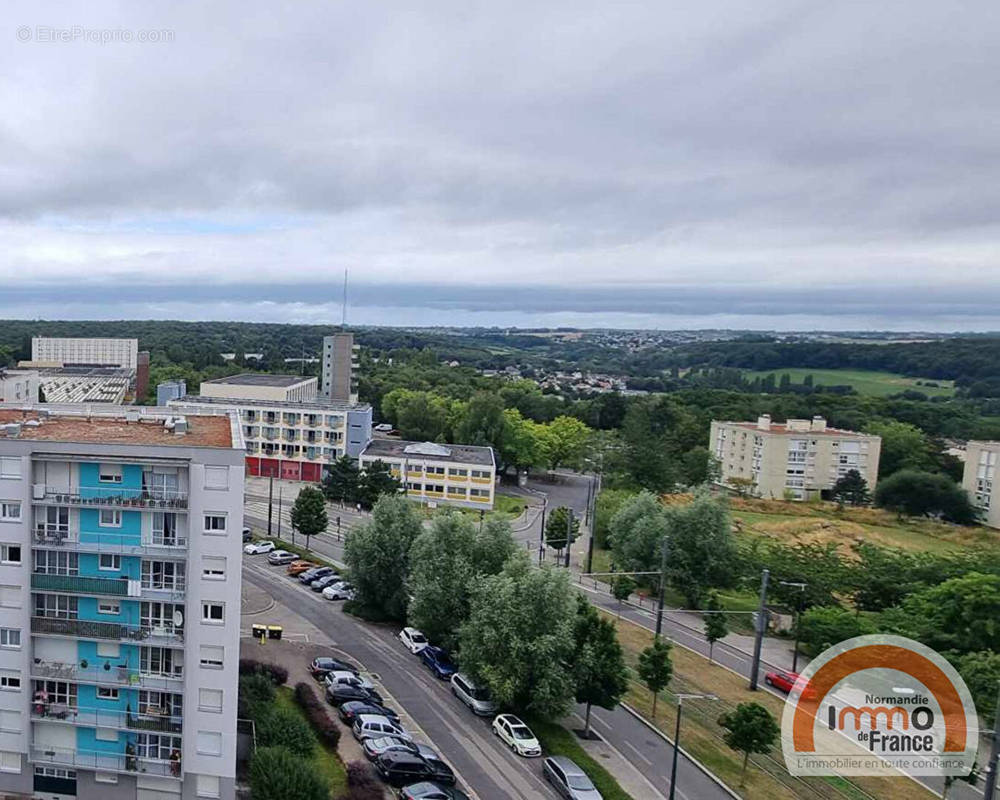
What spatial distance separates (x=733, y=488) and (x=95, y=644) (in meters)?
72.5

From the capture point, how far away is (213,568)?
71.9 feet

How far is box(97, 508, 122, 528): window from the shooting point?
72.6ft

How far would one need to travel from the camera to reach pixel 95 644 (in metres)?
22.3

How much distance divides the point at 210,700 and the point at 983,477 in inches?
3227

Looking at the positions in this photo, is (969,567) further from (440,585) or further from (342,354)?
(342,354)

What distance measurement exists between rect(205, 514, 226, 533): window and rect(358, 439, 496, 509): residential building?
4202cm

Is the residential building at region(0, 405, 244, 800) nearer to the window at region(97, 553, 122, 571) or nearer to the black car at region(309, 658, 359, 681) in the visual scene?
the window at region(97, 553, 122, 571)

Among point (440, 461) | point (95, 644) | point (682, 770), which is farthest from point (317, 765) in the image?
point (440, 461)

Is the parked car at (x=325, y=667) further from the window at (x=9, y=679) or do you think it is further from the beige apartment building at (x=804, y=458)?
the beige apartment building at (x=804, y=458)

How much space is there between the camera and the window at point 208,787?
22.2 m

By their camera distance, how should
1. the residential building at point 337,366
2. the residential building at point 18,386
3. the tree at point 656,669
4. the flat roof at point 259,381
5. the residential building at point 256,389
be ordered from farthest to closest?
the residential building at point 337,366, the flat roof at point 259,381, the residential building at point 256,389, the residential building at point 18,386, the tree at point 656,669

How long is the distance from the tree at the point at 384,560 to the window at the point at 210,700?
1457cm

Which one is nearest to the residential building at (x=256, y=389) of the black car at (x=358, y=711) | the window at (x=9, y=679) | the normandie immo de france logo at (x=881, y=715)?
the black car at (x=358, y=711)

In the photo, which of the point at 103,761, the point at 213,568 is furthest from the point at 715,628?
the point at 103,761
